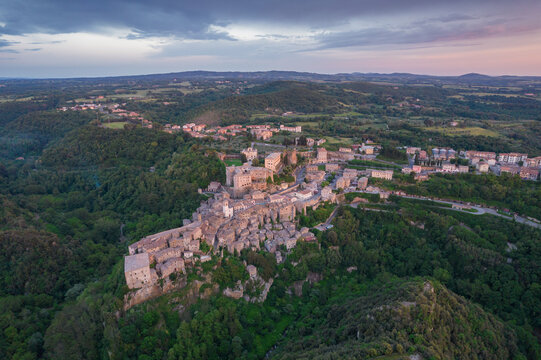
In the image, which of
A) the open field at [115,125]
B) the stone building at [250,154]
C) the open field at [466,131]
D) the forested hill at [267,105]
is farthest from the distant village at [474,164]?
the open field at [115,125]

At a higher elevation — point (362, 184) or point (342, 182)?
point (342, 182)

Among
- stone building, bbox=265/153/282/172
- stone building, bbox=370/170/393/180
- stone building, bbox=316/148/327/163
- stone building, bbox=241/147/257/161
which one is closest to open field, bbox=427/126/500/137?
stone building, bbox=370/170/393/180

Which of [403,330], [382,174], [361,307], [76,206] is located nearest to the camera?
[403,330]

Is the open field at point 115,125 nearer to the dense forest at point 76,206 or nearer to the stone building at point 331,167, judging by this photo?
the dense forest at point 76,206

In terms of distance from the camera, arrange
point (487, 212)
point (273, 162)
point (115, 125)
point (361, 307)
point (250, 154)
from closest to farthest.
A: 1. point (361, 307)
2. point (487, 212)
3. point (273, 162)
4. point (250, 154)
5. point (115, 125)

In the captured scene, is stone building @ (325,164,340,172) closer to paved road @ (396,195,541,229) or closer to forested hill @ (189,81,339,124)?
paved road @ (396,195,541,229)

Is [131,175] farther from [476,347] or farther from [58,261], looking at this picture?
[476,347]

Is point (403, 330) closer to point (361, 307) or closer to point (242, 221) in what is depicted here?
point (361, 307)

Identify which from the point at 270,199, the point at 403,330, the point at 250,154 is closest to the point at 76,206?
the point at 250,154

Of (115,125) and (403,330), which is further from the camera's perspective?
(115,125)
